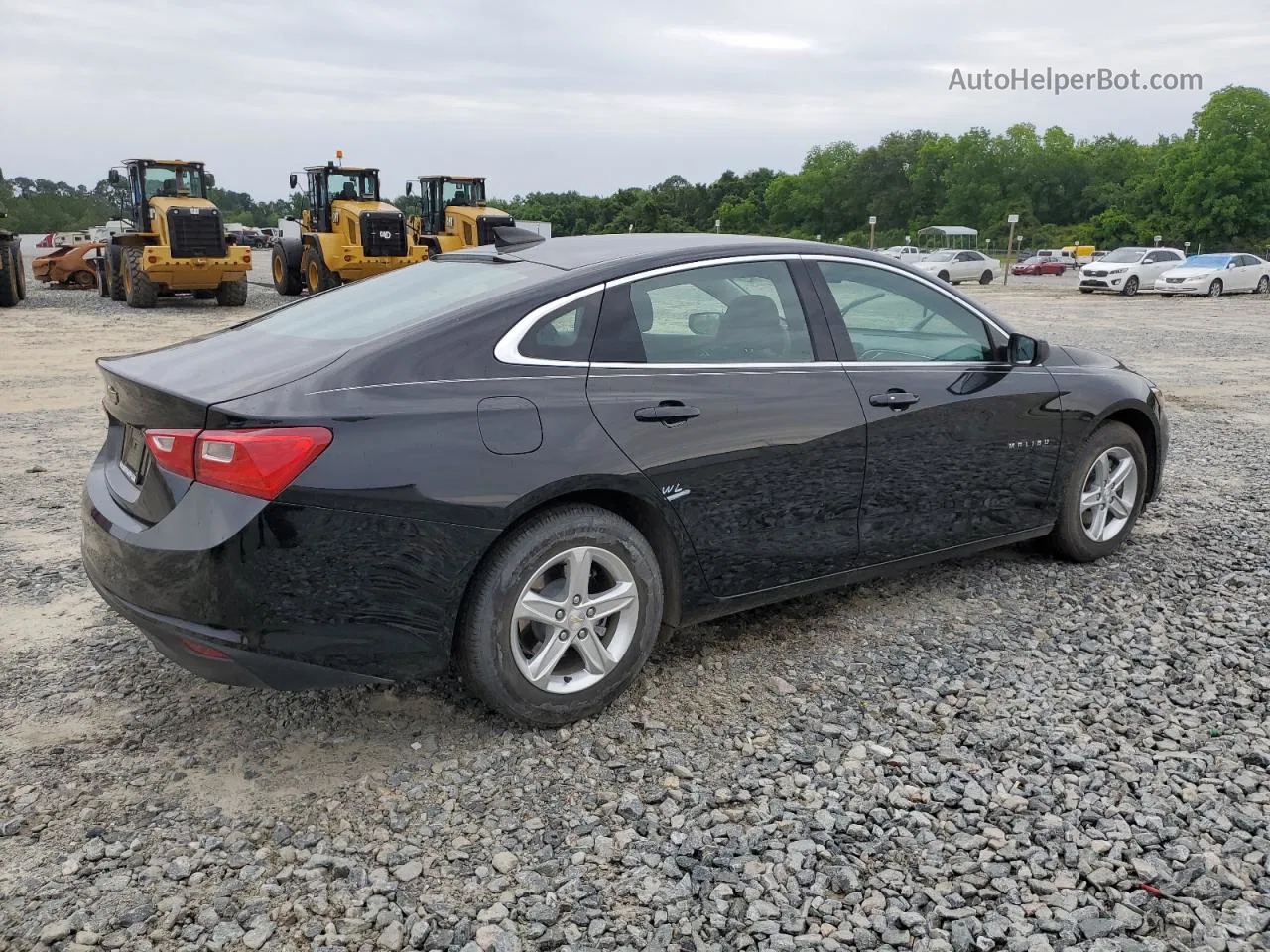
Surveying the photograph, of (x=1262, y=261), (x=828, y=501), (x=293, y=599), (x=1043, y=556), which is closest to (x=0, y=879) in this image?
(x=293, y=599)

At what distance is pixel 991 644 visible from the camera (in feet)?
14.1

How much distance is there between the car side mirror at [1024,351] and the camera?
15.5 ft

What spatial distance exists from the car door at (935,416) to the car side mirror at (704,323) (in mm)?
505

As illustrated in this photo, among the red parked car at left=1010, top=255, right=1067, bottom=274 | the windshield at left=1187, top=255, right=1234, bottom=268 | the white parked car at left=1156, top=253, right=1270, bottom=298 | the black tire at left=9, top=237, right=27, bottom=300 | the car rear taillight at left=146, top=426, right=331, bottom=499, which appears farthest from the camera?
the red parked car at left=1010, top=255, right=1067, bottom=274

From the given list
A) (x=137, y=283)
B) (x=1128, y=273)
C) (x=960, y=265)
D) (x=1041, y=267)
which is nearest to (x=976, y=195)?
(x=1041, y=267)

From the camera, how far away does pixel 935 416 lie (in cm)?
435

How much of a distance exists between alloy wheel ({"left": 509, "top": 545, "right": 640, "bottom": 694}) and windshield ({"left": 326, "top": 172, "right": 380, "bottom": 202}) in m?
21.5

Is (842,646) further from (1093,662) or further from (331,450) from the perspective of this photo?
(331,450)

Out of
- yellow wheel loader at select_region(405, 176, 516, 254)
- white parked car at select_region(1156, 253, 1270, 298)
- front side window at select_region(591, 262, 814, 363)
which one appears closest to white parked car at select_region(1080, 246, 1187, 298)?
white parked car at select_region(1156, 253, 1270, 298)

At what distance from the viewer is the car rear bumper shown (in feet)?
9.76

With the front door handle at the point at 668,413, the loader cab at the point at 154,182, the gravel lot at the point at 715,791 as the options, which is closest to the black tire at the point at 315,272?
the loader cab at the point at 154,182

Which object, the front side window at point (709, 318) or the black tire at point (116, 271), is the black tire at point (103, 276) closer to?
the black tire at point (116, 271)

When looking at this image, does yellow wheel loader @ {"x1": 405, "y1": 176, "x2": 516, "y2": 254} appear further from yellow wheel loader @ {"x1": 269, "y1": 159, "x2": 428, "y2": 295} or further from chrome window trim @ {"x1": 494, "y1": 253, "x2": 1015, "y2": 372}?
chrome window trim @ {"x1": 494, "y1": 253, "x2": 1015, "y2": 372}

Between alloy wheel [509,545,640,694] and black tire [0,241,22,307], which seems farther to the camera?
black tire [0,241,22,307]
